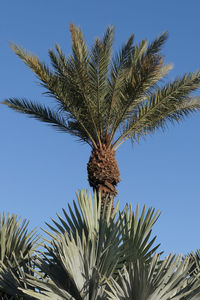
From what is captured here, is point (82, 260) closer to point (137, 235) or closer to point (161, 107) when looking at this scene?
point (137, 235)

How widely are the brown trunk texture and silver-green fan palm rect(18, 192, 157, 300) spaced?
3.83 metres

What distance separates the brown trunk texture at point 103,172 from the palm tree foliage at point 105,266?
12.6 feet

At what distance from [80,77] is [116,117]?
1365 millimetres

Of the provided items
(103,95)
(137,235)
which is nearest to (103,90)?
(103,95)

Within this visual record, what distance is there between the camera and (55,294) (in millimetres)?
5766

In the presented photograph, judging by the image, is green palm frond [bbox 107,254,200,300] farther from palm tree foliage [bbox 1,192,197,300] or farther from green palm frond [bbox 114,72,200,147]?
green palm frond [bbox 114,72,200,147]

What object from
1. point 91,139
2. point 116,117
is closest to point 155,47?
point 116,117

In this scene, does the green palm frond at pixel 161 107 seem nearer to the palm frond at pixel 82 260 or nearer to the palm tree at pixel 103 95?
the palm tree at pixel 103 95

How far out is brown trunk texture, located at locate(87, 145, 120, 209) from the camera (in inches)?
448

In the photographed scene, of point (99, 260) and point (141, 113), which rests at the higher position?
point (141, 113)

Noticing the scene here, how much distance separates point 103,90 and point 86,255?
6.43 meters

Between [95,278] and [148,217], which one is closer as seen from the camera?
[95,278]

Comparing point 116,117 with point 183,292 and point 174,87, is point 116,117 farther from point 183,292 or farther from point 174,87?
point 183,292

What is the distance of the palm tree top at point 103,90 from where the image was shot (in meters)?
11.5
